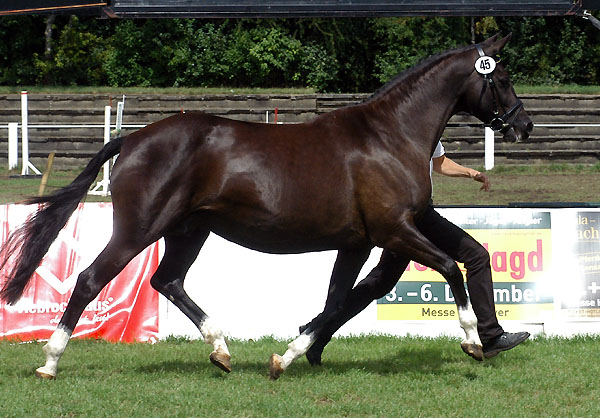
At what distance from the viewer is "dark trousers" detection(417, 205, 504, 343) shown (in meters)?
6.19

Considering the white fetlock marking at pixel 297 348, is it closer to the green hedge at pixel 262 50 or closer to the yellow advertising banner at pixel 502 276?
the yellow advertising banner at pixel 502 276

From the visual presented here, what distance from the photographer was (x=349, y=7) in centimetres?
770

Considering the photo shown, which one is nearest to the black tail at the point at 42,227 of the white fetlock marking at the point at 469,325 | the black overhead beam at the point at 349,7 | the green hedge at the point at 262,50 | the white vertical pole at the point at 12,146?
the black overhead beam at the point at 349,7

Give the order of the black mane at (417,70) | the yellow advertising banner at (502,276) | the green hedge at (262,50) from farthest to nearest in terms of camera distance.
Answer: the green hedge at (262,50), the yellow advertising banner at (502,276), the black mane at (417,70)

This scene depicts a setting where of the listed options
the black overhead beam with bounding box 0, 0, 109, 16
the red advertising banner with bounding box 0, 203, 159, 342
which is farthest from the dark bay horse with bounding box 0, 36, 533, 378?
the black overhead beam with bounding box 0, 0, 109, 16

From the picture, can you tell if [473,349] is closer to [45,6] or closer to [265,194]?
[265,194]

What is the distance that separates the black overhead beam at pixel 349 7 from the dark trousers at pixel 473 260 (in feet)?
7.63

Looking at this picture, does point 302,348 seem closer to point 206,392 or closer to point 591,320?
point 206,392

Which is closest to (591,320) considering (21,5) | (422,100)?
(422,100)

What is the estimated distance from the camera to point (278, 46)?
30156 mm

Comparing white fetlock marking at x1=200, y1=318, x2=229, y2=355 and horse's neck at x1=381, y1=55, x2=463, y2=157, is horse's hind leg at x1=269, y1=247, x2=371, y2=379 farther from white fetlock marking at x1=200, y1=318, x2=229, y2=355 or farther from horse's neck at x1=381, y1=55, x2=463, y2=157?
horse's neck at x1=381, y1=55, x2=463, y2=157

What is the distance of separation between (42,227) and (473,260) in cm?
312

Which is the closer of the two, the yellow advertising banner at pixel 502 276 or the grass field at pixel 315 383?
the grass field at pixel 315 383

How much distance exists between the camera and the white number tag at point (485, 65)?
612 centimetres
